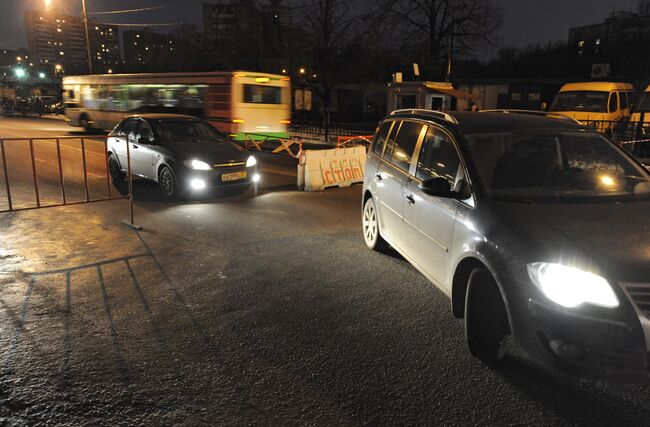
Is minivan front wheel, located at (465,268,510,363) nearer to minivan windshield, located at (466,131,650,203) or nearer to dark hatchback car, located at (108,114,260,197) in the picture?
minivan windshield, located at (466,131,650,203)

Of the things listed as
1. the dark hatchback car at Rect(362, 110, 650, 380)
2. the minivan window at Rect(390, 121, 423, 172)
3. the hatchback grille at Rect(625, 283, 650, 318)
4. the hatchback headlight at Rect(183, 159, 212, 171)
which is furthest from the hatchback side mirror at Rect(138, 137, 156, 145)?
the hatchback grille at Rect(625, 283, 650, 318)

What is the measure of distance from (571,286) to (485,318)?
757 mm

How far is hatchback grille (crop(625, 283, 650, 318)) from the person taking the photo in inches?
111

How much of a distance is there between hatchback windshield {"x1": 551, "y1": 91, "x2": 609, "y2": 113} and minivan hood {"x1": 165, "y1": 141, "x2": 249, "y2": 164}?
45.0 ft

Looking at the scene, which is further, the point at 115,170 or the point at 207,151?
the point at 115,170

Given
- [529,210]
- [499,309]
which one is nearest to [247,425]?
[499,309]

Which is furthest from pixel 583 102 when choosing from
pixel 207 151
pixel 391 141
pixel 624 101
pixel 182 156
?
pixel 391 141

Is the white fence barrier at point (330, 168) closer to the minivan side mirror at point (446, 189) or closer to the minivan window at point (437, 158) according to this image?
the minivan window at point (437, 158)

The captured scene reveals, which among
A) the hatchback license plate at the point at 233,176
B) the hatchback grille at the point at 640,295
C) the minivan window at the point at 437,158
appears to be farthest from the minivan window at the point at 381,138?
the hatchback license plate at the point at 233,176

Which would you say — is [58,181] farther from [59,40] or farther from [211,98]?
[59,40]

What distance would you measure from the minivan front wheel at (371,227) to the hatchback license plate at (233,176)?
3.87m

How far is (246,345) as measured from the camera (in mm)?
3963

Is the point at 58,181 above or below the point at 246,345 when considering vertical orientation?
above

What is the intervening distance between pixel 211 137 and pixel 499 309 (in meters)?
8.38
